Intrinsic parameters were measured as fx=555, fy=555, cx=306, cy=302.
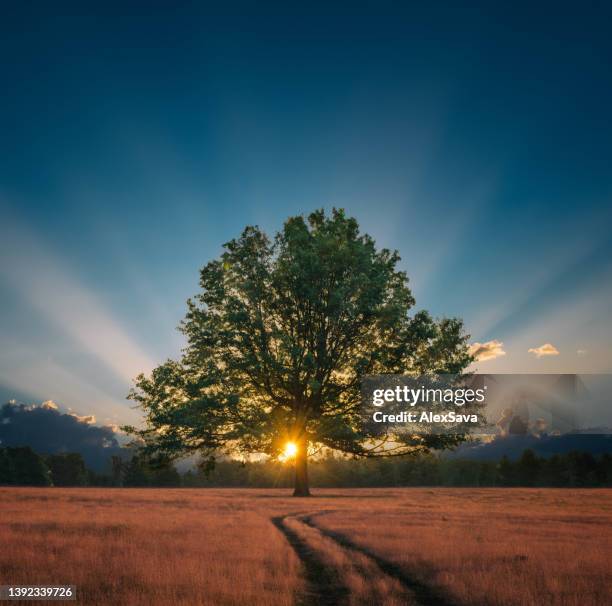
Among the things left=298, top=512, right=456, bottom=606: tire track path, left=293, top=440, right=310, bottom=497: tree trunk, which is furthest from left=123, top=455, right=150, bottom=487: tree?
left=298, top=512, right=456, bottom=606: tire track path

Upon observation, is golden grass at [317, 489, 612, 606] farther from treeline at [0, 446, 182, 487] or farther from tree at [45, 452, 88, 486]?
tree at [45, 452, 88, 486]

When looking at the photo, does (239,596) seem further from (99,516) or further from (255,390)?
(255,390)

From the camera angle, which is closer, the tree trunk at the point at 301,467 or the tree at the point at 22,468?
the tree trunk at the point at 301,467

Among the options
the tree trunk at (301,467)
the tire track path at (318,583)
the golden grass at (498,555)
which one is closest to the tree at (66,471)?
the tree trunk at (301,467)

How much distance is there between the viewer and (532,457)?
141 metres

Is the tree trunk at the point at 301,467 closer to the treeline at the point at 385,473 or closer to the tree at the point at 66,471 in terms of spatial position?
the treeline at the point at 385,473

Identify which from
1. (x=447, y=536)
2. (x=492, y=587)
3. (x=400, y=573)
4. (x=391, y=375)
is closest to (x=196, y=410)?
(x=391, y=375)

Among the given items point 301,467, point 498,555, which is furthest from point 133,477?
point 498,555

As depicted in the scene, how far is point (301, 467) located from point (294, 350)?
38.1 ft

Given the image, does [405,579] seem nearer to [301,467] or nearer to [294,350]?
[294,350]

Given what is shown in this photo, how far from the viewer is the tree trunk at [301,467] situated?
122 ft

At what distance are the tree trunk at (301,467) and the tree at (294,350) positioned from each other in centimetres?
44

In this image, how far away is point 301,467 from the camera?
39.4m

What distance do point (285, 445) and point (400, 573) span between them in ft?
75.2
